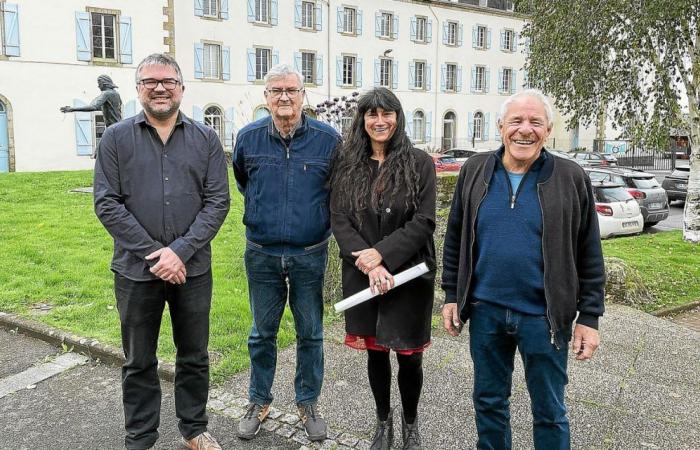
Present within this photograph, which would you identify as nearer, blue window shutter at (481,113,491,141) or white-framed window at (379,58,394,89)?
white-framed window at (379,58,394,89)

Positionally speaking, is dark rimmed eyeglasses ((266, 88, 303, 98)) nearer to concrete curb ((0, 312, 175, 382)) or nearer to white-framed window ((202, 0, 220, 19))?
concrete curb ((0, 312, 175, 382))

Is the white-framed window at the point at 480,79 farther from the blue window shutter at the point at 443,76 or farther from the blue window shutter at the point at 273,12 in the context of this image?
the blue window shutter at the point at 273,12

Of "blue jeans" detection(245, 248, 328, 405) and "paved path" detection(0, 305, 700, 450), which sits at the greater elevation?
"blue jeans" detection(245, 248, 328, 405)

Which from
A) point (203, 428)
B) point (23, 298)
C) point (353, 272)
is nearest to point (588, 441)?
point (353, 272)

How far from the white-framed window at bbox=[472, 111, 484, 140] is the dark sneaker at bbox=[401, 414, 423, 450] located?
126ft

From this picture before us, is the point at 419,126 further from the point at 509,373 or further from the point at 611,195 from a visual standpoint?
the point at 509,373

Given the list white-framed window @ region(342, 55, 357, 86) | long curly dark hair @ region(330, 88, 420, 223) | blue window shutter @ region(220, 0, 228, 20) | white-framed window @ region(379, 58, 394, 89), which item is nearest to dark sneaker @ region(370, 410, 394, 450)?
long curly dark hair @ region(330, 88, 420, 223)

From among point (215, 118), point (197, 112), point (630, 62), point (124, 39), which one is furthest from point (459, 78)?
point (630, 62)

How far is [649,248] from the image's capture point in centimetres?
1104

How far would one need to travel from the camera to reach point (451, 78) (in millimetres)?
38844

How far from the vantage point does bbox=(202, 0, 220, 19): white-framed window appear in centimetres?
2859

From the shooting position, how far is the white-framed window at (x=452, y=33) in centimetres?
3819

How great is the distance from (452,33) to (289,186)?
37.7 metres

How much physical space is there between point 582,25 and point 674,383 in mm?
8155
